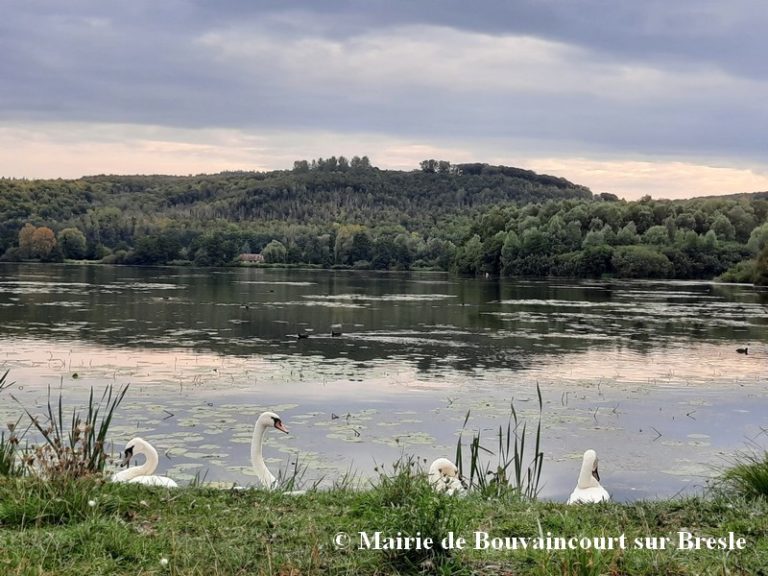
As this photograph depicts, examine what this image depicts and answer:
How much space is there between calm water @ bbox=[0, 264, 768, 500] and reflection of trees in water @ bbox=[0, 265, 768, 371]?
18 centimetres

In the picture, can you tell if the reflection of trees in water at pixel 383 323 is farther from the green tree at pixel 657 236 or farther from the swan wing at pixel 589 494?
the green tree at pixel 657 236

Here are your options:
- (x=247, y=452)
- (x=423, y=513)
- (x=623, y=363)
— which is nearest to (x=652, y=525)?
(x=423, y=513)

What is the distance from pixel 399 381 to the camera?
20609mm

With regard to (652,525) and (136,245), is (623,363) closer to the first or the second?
(652,525)

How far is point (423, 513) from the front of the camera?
16.6 feet

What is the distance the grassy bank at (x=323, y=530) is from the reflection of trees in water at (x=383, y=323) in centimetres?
1632

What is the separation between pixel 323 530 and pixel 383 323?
31511 mm

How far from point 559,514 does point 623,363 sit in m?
19.7

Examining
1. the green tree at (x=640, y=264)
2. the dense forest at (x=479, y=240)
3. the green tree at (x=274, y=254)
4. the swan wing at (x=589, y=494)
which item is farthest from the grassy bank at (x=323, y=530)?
the green tree at (x=274, y=254)

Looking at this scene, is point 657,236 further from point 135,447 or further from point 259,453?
point 135,447

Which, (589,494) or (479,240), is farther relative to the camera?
(479,240)

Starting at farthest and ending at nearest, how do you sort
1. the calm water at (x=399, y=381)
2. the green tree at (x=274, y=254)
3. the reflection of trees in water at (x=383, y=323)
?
the green tree at (x=274, y=254), the reflection of trees in water at (x=383, y=323), the calm water at (x=399, y=381)

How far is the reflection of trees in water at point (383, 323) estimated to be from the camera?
27.5 m

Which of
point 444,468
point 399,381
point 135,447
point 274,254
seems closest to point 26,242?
point 274,254
